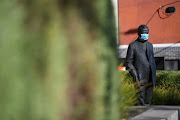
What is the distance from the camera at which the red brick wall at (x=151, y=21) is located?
1719cm

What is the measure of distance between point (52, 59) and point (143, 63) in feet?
15.4

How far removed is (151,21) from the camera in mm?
17656

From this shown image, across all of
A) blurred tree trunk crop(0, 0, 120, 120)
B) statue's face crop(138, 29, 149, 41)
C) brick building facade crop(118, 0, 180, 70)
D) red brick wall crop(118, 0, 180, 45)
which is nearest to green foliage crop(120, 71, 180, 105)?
statue's face crop(138, 29, 149, 41)

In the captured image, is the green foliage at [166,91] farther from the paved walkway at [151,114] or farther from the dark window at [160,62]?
the dark window at [160,62]

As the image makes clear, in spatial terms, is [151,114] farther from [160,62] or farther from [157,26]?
[157,26]

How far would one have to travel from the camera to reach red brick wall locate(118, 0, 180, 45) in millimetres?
17188

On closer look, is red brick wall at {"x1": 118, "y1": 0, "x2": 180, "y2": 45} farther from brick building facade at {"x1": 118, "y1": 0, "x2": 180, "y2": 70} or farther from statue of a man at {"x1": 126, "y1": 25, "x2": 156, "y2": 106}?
statue of a man at {"x1": 126, "y1": 25, "x2": 156, "y2": 106}

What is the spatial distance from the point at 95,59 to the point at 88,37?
0.28 ft

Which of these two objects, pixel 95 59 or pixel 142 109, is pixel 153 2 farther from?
pixel 95 59

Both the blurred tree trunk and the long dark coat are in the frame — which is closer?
the blurred tree trunk

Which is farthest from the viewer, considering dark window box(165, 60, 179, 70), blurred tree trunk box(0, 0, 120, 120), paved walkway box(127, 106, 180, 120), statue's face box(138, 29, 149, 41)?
dark window box(165, 60, 179, 70)

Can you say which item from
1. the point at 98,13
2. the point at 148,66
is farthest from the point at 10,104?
the point at 148,66

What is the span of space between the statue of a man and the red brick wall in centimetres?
1168

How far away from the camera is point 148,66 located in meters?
5.58
